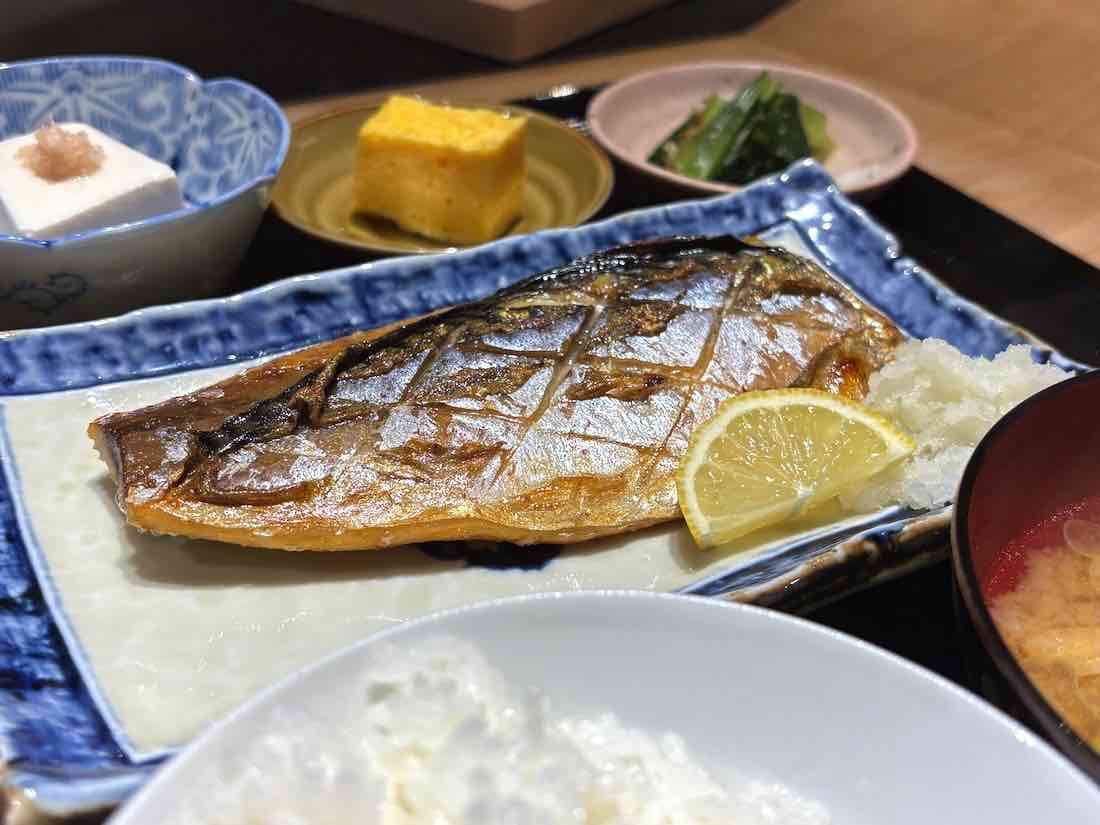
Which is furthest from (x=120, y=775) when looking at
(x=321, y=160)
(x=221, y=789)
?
(x=321, y=160)

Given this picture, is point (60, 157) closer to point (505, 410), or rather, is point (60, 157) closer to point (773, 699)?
point (505, 410)

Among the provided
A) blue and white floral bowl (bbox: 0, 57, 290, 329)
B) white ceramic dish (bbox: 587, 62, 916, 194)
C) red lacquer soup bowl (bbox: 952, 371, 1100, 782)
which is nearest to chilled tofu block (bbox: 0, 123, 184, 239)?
blue and white floral bowl (bbox: 0, 57, 290, 329)

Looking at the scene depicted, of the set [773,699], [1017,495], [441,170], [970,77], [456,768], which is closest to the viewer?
[456,768]

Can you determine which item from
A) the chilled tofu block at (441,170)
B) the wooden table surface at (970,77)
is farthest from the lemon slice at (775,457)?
the wooden table surface at (970,77)

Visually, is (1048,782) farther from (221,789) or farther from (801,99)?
(801,99)

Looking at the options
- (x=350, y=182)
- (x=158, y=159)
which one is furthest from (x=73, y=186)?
(x=350, y=182)
